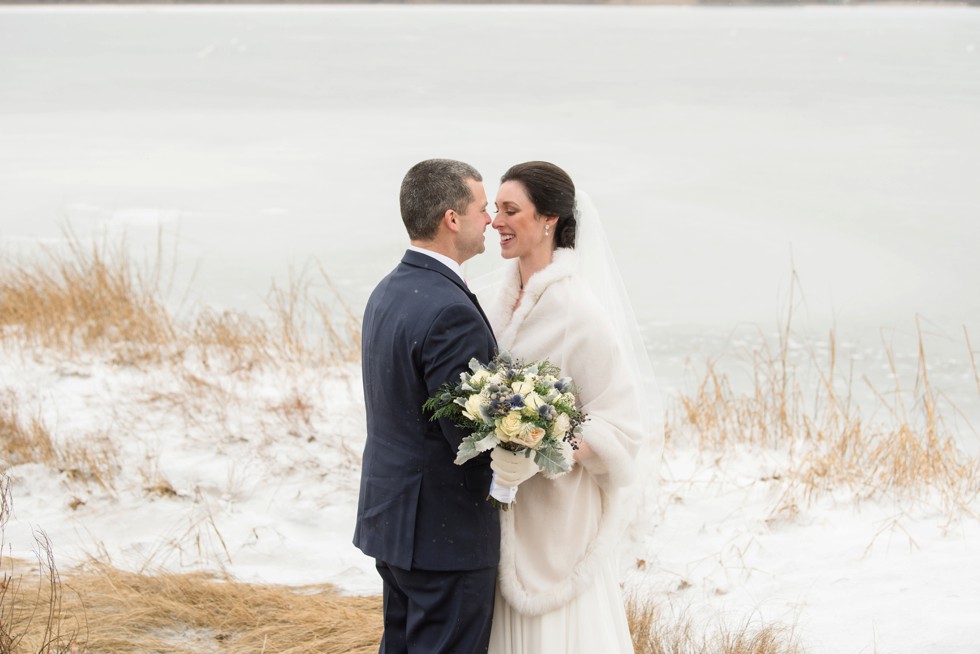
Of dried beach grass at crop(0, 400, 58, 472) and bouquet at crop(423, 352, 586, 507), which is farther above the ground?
bouquet at crop(423, 352, 586, 507)

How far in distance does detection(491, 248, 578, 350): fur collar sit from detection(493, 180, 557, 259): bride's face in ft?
0.27

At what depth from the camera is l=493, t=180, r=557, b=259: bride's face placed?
2.95 m

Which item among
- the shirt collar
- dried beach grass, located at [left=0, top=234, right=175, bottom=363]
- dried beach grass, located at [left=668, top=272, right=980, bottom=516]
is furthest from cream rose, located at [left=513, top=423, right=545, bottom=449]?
dried beach grass, located at [left=0, top=234, right=175, bottom=363]

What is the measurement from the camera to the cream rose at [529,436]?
95.4 inches

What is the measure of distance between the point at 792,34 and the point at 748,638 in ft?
128

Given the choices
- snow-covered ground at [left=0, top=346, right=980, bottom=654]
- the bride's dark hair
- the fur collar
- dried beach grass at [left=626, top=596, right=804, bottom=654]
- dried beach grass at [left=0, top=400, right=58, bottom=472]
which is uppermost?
the bride's dark hair

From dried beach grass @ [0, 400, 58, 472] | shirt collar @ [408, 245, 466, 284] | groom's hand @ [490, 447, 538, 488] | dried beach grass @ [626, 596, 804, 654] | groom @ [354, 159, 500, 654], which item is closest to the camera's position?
groom's hand @ [490, 447, 538, 488]

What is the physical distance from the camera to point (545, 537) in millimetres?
2939

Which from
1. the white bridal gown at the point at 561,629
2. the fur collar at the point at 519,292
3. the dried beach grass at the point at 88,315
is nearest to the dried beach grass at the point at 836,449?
the white bridal gown at the point at 561,629

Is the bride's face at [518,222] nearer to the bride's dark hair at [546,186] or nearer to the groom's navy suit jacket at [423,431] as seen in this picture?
the bride's dark hair at [546,186]

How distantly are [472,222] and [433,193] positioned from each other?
14cm

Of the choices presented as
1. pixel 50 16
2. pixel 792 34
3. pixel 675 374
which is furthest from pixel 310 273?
pixel 50 16

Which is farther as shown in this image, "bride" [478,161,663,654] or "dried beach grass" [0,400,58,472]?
"dried beach grass" [0,400,58,472]

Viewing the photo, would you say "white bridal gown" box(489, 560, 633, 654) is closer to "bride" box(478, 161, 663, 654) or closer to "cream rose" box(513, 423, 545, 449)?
"bride" box(478, 161, 663, 654)
